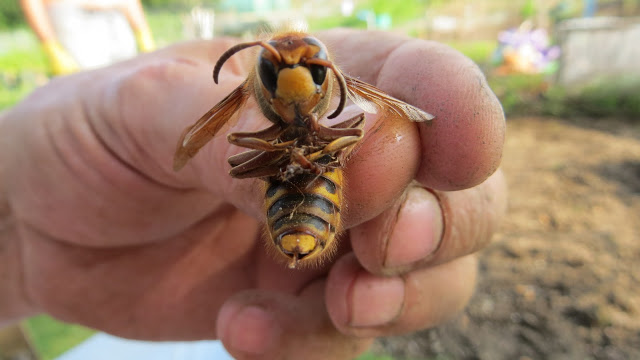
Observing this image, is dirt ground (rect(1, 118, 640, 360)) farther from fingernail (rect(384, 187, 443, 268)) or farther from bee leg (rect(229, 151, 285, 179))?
bee leg (rect(229, 151, 285, 179))

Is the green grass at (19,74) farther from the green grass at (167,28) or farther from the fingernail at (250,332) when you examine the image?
the fingernail at (250,332)

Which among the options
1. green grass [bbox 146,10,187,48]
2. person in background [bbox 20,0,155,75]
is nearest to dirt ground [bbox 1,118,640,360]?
person in background [bbox 20,0,155,75]

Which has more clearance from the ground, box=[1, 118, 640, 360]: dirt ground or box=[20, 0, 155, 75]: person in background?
box=[20, 0, 155, 75]: person in background

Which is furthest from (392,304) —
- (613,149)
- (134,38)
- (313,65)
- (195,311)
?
(134,38)

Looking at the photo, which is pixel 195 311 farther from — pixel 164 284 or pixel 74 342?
pixel 74 342

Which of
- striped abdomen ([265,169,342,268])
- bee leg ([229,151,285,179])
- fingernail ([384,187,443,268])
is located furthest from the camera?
fingernail ([384,187,443,268])

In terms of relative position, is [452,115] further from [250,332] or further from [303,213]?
[250,332]
